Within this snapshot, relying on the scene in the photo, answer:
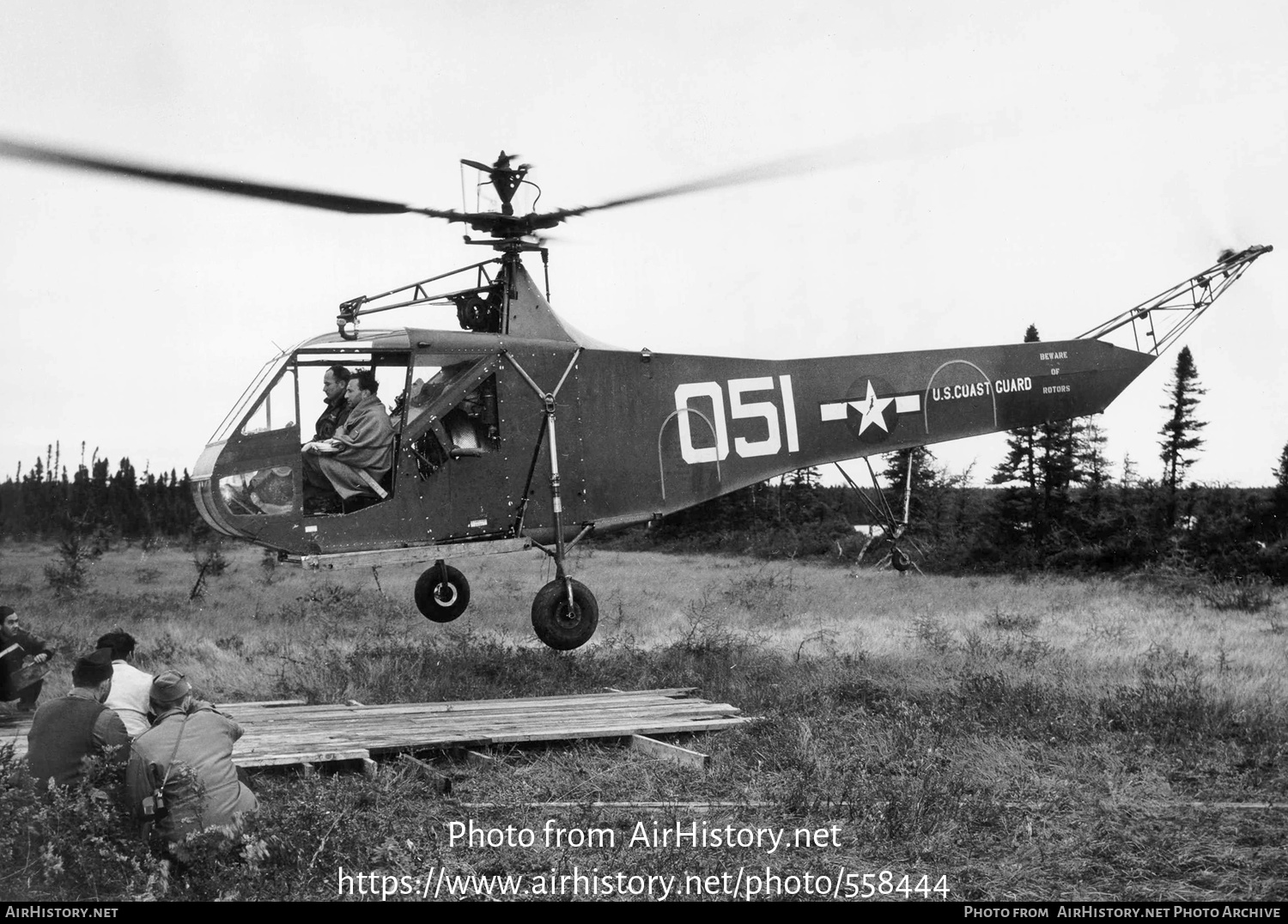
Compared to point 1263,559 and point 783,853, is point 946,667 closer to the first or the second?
point 783,853

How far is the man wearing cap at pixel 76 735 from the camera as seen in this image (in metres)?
5.89

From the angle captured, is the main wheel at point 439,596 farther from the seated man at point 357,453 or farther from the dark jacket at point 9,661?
the dark jacket at point 9,661

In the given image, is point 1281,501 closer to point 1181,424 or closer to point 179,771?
→ point 1181,424

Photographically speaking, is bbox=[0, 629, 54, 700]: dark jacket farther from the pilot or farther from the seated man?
the pilot

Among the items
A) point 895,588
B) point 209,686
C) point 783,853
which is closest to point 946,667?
point 783,853

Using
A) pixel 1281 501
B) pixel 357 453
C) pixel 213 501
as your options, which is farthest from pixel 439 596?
pixel 1281 501

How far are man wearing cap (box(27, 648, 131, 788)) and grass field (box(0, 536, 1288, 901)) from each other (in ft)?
1.42

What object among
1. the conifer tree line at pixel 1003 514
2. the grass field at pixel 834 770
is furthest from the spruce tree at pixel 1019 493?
the grass field at pixel 834 770

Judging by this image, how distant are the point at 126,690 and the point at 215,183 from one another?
11.6ft

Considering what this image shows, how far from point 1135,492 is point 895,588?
9.73m

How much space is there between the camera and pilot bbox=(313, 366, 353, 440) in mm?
9516

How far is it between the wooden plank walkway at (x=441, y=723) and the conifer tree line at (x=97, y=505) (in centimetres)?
720

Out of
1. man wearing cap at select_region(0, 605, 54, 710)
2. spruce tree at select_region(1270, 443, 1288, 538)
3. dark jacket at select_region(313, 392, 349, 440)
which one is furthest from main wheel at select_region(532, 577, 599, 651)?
spruce tree at select_region(1270, 443, 1288, 538)

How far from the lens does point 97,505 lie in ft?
119
